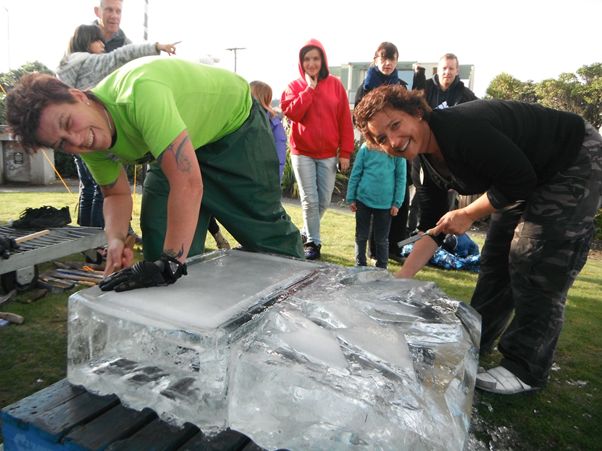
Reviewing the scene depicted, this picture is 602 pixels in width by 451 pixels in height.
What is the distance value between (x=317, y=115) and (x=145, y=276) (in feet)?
9.43

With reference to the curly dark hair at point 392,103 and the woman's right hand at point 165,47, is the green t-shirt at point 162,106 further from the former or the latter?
the woman's right hand at point 165,47

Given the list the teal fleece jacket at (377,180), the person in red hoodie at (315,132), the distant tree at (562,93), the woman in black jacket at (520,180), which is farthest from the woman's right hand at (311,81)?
the distant tree at (562,93)

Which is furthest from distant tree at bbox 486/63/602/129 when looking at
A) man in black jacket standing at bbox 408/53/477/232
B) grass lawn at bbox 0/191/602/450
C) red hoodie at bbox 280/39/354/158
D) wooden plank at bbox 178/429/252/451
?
wooden plank at bbox 178/429/252/451

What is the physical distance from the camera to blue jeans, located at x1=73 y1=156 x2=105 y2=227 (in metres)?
3.58

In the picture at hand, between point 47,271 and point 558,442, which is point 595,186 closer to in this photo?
point 558,442

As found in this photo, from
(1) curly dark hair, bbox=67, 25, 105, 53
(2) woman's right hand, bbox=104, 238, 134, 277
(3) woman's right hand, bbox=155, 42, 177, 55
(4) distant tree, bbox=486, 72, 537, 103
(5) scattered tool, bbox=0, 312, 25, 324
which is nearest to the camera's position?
(2) woman's right hand, bbox=104, 238, 134, 277

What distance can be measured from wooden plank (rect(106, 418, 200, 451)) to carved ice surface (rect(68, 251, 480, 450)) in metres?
0.04

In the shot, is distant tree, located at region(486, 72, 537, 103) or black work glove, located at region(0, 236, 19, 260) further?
distant tree, located at region(486, 72, 537, 103)

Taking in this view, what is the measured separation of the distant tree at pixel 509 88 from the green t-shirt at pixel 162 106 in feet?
56.4

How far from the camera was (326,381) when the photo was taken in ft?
3.58

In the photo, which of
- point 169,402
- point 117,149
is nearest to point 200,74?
point 117,149

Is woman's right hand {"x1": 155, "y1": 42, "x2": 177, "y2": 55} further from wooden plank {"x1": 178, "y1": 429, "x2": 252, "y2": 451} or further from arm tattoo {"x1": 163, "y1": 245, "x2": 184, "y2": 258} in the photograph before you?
wooden plank {"x1": 178, "y1": 429, "x2": 252, "y2": 451}

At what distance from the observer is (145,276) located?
1.37 meters

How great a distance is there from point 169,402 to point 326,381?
16.2 inches
